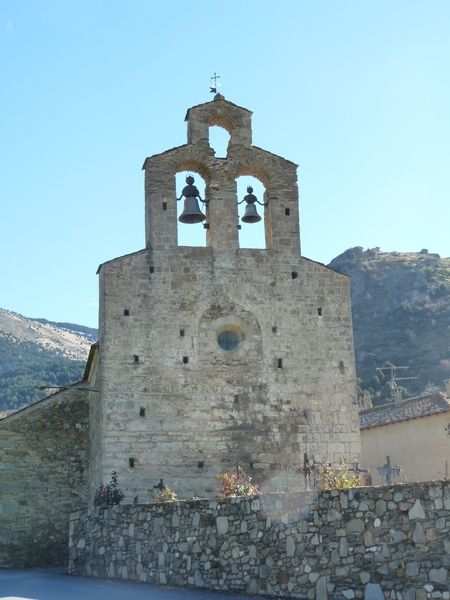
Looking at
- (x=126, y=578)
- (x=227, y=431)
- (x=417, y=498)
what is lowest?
(x=126, y=578)

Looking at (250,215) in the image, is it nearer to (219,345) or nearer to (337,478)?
(219,345)

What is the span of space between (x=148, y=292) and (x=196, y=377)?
2187 millimetres

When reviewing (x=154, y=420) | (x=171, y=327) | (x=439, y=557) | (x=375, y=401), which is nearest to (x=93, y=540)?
(x=154, y=420)

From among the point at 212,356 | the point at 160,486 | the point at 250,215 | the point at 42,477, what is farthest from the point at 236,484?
the point at 42,477

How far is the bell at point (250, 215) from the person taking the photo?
21.5 m

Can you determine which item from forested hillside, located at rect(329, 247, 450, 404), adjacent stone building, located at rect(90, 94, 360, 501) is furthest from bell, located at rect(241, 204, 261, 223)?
forested hillside, located at rect(329, 247, 450, 404)

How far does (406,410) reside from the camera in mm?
28797

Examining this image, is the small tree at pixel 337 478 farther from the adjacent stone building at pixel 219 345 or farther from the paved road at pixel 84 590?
the paved road at pixel 84 590

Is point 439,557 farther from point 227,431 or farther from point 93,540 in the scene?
point 227,431

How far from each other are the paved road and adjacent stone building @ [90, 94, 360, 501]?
285cm

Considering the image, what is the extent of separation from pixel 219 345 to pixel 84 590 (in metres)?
7.28

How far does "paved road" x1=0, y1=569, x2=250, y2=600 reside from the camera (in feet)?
44.5

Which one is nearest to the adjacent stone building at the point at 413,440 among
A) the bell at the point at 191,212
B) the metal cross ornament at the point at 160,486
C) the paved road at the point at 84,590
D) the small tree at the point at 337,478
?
the small tree at the point at 337,478

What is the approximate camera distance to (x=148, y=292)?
68.0 ft
